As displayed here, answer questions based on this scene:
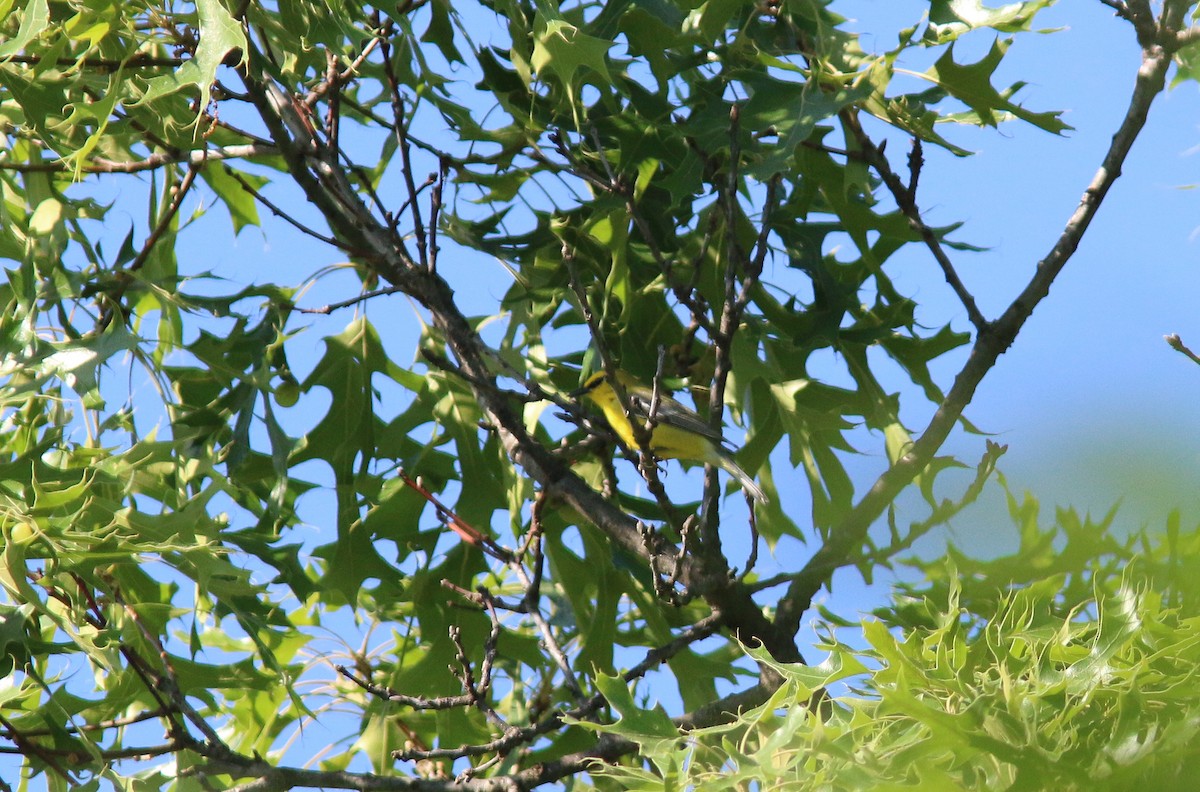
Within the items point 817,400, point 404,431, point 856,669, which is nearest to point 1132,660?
point 856,669

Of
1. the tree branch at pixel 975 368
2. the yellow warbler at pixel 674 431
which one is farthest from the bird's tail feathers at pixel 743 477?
the tree branch at pixel 975 368

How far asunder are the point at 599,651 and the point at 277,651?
170 centimetres

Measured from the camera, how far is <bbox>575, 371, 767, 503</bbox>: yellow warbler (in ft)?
15.1

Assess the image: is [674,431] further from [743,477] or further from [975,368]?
[975,368]

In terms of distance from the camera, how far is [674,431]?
5.92 m

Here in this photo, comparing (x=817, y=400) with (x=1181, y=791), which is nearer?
(x=1181, y=791)

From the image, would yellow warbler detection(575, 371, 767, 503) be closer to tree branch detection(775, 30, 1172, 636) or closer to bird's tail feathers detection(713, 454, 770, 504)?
bird's tail feathers detection(713, 454, 770, 504)

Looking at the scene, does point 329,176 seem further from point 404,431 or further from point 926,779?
point 926,779

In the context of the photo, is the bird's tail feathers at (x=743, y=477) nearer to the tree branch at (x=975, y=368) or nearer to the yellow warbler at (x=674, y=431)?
the yellow warbler at (x=674, y=431)

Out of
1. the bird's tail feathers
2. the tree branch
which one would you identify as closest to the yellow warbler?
the bird's tail feathers

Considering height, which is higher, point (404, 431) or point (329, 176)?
point (329, 176)

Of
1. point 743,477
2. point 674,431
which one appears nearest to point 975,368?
point 743,477

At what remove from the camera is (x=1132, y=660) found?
2.11 m

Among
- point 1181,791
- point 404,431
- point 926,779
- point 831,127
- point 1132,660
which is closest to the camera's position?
point 1181,791
